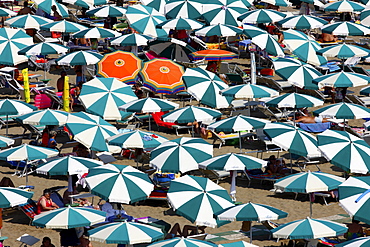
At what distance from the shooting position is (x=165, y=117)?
66.2 feet

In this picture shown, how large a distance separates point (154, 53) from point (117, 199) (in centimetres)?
1260

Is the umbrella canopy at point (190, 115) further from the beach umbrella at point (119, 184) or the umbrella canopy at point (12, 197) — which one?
the umbrella canopy at point (12, 197)

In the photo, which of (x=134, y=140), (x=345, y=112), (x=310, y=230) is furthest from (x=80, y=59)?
(x=310, y=230)

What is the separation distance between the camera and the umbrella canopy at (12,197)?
50.0ft

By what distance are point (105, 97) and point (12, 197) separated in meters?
6.02

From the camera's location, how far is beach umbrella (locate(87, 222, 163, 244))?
1381 cm

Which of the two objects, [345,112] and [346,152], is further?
[345,112]

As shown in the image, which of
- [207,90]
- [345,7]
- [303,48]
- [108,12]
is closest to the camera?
[207,90]

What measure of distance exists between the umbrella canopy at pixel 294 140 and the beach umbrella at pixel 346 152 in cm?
34

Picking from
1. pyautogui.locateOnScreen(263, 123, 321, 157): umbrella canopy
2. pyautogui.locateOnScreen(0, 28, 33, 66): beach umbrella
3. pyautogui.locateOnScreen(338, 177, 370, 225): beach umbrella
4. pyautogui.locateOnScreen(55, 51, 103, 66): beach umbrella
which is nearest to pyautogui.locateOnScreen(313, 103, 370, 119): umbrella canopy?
pyautogui.locateOnScreen(263, 123, 321, 157): umbrella canopy

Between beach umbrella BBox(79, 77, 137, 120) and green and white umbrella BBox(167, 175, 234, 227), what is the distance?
5.49 meters

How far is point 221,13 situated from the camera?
1137 inches

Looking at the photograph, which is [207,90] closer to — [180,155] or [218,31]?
[180,155]

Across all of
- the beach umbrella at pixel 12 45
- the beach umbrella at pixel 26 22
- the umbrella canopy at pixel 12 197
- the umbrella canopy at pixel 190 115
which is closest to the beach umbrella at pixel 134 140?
the umbrella canopy at pixel 190 115
